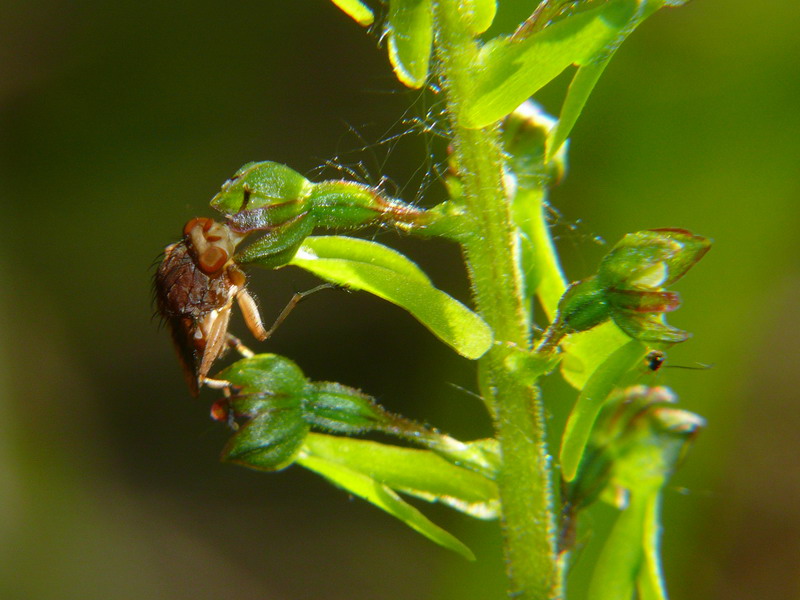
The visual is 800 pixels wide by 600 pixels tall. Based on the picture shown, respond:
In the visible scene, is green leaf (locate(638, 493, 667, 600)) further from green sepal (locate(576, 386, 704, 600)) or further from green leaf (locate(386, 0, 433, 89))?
green leaf (locate(386, 0, 433, 89))

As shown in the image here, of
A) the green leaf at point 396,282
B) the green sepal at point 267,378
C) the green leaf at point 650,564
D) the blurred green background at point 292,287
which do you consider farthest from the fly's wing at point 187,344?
the blurred green background at point 292,287

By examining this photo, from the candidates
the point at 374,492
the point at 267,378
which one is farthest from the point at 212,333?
the point at 374,492

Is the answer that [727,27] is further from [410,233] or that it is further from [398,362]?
[410,233]

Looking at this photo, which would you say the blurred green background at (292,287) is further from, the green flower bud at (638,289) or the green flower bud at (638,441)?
the green flower bud at (638,289)

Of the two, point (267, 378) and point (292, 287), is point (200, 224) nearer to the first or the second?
point (267, 378)

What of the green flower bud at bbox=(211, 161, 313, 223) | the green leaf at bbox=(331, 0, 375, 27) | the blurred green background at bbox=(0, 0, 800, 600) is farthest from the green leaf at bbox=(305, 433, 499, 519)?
the blurred green background at bbox=(0, 0, 800, 600)
